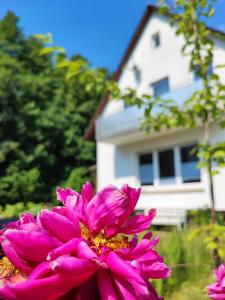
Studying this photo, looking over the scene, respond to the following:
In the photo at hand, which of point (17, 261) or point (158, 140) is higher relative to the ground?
point (158, 140)

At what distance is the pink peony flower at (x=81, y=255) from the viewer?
44 cm

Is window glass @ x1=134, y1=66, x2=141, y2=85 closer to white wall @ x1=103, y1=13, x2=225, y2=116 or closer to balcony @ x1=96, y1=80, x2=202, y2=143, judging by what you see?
white wall @ x1=103, y1=13, x2=225, y2=116

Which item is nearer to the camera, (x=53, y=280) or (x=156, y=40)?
(x=53, y=280)

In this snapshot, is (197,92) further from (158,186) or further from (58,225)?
(158,186)

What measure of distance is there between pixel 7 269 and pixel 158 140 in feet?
51.6

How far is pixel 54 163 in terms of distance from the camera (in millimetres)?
23609

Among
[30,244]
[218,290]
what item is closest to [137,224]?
[30,244]

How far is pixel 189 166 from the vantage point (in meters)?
14.4

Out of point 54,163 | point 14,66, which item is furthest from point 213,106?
point 14,66

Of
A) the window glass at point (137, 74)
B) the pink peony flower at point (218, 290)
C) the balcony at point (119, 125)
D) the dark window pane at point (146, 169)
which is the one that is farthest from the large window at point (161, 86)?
the pink peony flower at point (218, 290)

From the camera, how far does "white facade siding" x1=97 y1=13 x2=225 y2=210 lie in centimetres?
1368

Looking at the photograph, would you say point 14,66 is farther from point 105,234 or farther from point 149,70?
point 105,234

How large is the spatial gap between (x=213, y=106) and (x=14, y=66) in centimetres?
2289

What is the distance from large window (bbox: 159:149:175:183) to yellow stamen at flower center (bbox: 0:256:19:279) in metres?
14.8
